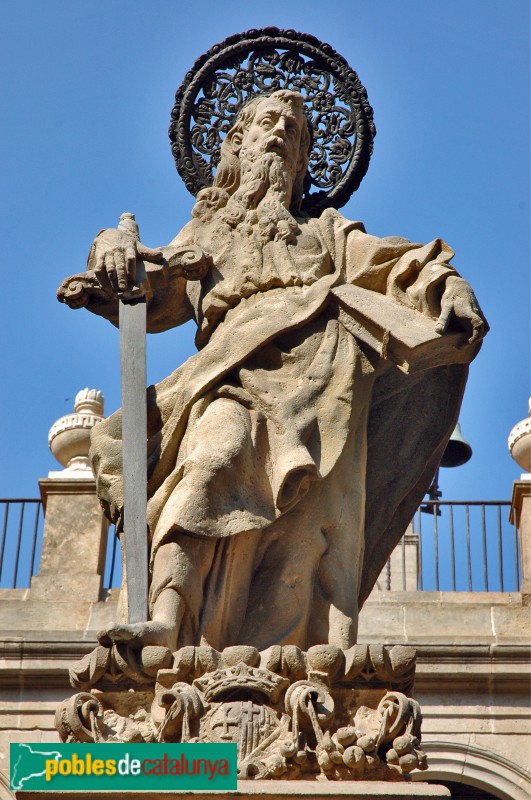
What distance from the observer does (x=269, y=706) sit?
6.45 m

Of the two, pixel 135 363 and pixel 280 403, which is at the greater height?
pixel 135 363

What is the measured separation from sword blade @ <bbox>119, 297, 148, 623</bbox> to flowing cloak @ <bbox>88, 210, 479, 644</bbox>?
0.09 meters

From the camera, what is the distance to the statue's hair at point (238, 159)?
8211mm

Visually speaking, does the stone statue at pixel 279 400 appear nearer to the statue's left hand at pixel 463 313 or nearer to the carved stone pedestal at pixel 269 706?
the statue's left hand at pixel 463 313

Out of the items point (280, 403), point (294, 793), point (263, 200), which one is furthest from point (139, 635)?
point (263, 200)

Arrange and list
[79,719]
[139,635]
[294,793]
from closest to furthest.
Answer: [294,793], [79,719], [139,635]

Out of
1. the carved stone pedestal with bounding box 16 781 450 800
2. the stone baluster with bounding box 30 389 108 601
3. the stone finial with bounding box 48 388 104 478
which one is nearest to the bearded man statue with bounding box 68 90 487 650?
the carved stone pedestal with bounding box 16 781 450 800

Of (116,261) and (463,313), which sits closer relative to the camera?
(463,313)

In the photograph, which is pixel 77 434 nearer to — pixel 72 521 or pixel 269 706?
pixel 72 521

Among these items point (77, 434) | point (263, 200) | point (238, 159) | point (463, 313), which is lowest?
point (463, 313)

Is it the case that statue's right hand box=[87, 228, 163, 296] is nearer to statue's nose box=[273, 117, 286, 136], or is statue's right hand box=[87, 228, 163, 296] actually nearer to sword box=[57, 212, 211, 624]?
sword box=[57, 212, 211, 624]

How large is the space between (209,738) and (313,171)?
2.97 metres

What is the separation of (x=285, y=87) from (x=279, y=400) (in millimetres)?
1842

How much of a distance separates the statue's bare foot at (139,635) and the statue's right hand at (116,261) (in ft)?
4.67
